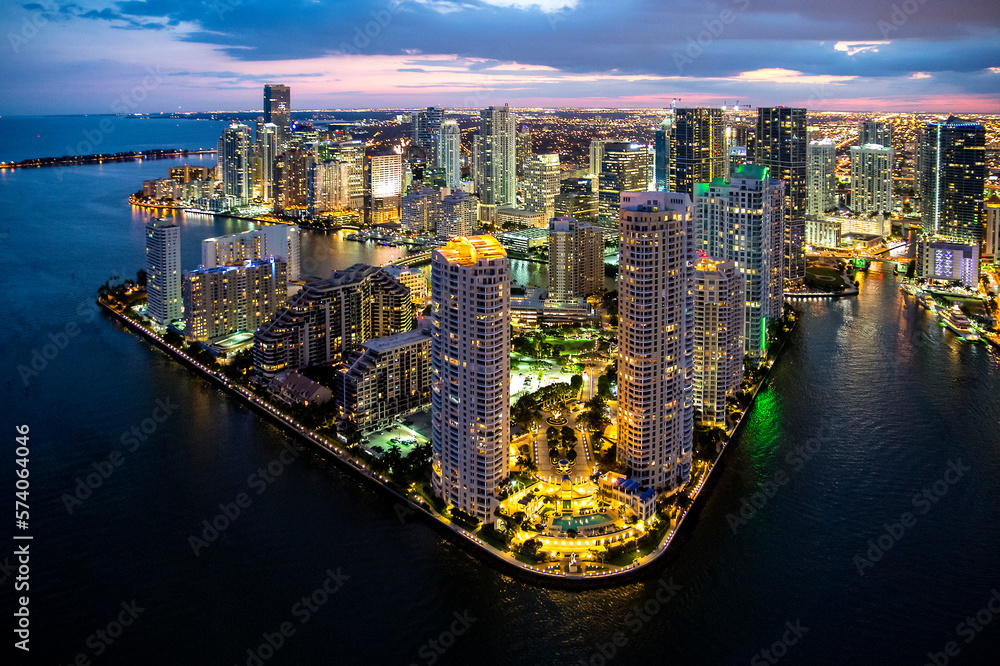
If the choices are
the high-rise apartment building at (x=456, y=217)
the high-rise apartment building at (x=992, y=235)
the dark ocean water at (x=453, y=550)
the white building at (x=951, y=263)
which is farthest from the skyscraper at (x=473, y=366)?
the high-rise apartment building at (x=992, y=235)

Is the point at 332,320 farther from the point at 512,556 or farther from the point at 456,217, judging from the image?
the point at 456,217

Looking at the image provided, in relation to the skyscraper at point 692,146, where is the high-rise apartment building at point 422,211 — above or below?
below

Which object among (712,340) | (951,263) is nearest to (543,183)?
(951,263)

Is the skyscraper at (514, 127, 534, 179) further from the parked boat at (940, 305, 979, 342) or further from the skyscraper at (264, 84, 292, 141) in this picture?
the parked boat at (940, 305, 979, 342)

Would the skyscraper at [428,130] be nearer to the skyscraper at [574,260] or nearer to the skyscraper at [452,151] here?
the skyscraper at [452,151]

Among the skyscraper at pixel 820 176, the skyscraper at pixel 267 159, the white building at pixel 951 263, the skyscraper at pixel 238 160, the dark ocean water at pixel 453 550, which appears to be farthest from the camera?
the skyscraper at pixel 267 159

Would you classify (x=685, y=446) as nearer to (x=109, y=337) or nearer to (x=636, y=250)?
(x=636, y=250)

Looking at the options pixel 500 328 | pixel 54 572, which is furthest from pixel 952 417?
pixel 54 572
